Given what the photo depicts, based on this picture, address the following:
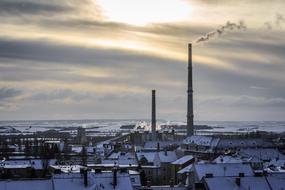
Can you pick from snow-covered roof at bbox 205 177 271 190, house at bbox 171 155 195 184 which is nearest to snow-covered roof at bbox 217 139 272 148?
house at bbox 171 155 195 184

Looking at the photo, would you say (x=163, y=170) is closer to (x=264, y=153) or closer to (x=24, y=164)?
(x=264, y=153)

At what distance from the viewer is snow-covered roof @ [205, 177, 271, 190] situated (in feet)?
165

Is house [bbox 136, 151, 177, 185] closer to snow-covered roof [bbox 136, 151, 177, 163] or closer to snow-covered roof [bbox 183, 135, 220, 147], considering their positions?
snow-covered roof [bbox 136, 151, 177, 163]

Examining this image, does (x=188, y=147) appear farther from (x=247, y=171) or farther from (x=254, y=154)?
(x=247, y=171)

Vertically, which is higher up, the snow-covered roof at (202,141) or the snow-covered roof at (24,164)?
the snow-covered roof at (202,141)

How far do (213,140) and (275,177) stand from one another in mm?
93425

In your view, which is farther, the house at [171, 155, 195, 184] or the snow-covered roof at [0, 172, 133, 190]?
the house at [171, 155, 195, 184]

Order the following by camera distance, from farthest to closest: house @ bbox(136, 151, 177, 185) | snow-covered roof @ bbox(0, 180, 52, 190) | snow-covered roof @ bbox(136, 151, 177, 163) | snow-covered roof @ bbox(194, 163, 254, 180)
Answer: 1. snow-covered roof @ bbox(136, 151, 177, 163)
2. house @ bbox(136, 151, 177, 185)
3. snow-covered roof @ bbox(194, 163, 254, 180)
4. snow-covered roof @ bbox(0, 180, 52, 190)

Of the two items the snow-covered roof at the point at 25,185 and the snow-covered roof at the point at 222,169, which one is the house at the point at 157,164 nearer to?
the snow-covered roof at the point at 222,169

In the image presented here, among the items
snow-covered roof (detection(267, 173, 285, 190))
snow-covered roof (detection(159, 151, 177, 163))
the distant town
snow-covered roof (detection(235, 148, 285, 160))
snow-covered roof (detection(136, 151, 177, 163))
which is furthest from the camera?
snow-covered roof (detection(159, 151, 177, 163))

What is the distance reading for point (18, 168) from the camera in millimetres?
83688

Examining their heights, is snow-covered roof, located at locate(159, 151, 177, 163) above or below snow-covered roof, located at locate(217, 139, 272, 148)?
below

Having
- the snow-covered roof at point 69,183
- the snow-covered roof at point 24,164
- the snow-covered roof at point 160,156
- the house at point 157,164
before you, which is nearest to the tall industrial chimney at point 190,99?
the house at point 157,164

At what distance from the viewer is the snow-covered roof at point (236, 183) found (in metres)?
50.3
